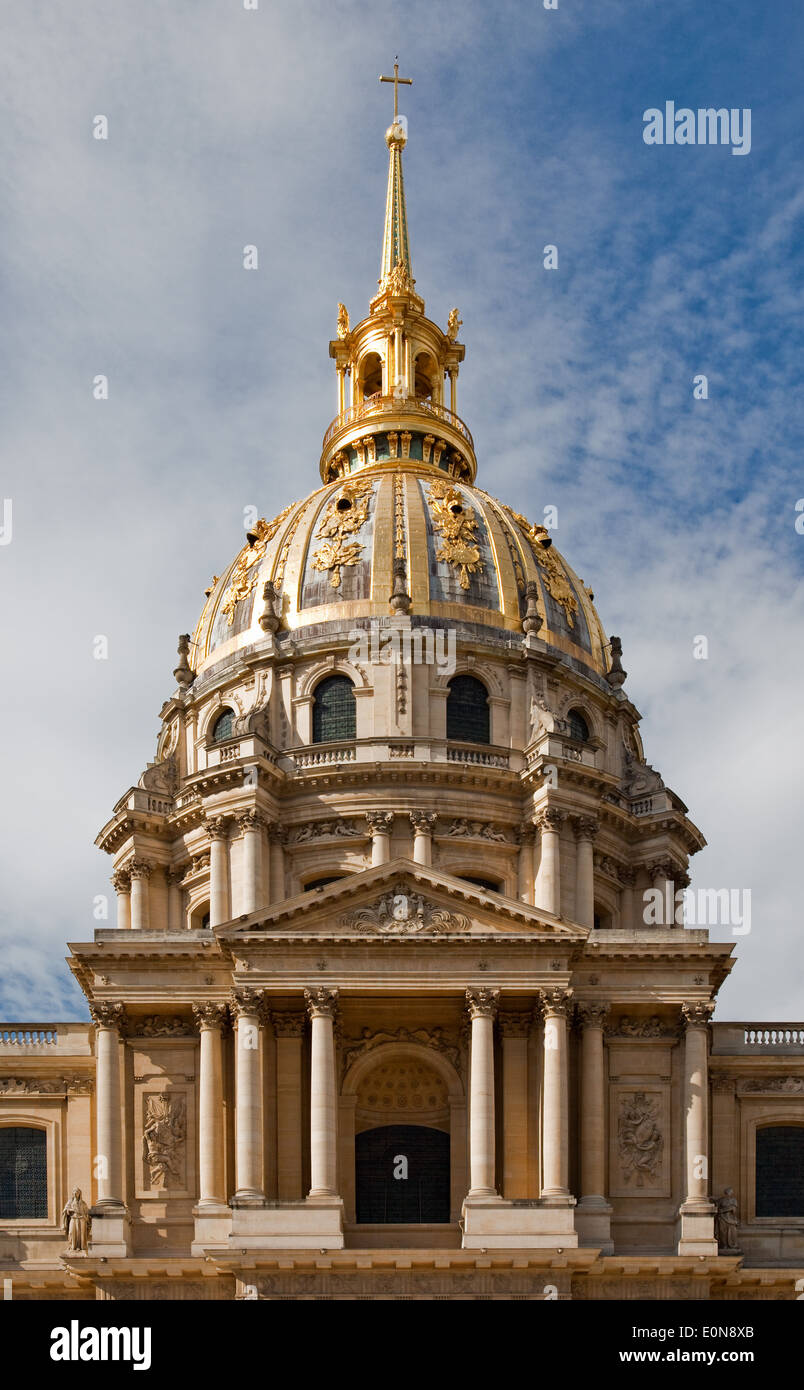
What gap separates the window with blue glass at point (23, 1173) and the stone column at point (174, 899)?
12001 millimetres

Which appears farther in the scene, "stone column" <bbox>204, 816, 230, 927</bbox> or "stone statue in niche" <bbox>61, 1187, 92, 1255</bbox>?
"stone column" <bbox>204, 816, 230, 927</bbox>

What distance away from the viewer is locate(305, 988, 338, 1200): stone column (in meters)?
50.5

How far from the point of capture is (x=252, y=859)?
6281 centimetres

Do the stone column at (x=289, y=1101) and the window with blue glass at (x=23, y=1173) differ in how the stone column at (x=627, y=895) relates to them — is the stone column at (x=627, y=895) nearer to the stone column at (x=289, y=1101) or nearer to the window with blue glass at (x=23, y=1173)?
the stone column at (x=289, y=1101)

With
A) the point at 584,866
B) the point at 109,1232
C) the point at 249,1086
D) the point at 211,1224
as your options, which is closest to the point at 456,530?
the point at 584,866

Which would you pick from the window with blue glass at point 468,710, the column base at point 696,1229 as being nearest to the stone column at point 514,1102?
the column base at point 696,1229

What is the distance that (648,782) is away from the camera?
69.8 metres

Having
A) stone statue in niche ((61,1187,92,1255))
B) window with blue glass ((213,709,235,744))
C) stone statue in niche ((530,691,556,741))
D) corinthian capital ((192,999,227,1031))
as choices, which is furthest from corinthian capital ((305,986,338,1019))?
window with blue glass ((213,709,235,744))

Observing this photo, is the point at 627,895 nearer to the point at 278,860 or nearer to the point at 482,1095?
the point at 278,860

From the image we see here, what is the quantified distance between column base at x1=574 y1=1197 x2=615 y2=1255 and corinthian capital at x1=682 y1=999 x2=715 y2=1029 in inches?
209

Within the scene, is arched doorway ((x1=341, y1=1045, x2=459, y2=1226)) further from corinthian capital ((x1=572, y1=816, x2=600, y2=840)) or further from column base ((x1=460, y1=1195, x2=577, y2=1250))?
corinthian capital ((x1=572, y1=816, x2=600, y2=840))
